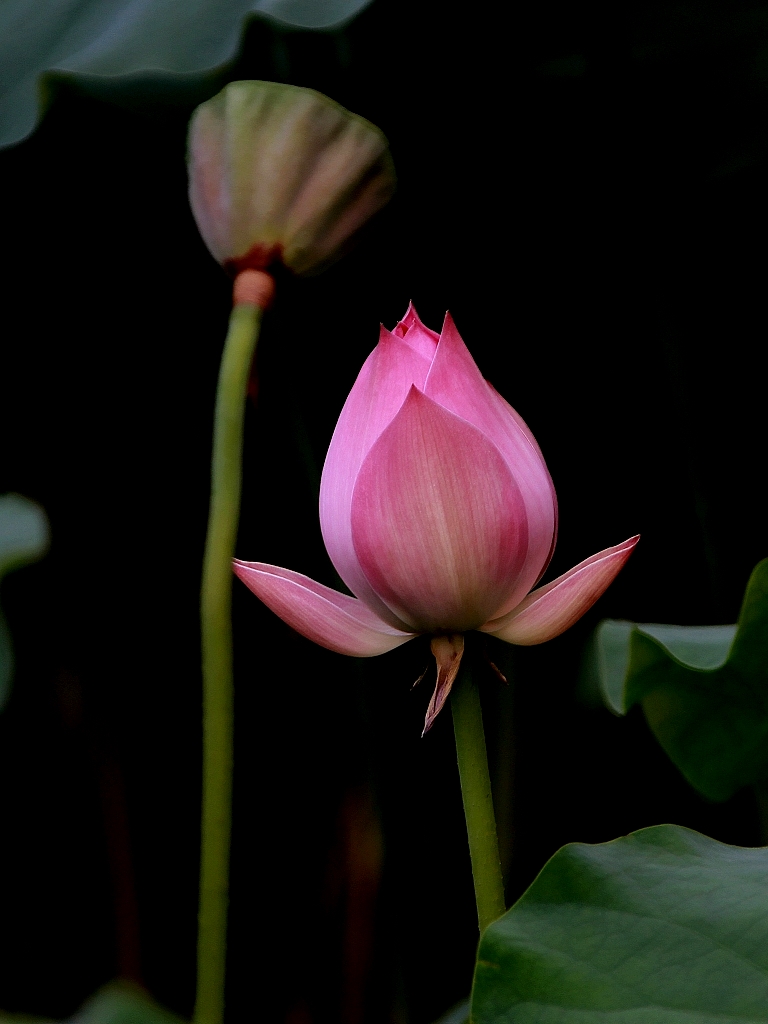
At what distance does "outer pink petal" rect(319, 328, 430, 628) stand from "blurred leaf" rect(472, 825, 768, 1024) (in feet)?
0.45

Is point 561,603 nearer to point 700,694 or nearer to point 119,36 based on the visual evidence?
point 700,694

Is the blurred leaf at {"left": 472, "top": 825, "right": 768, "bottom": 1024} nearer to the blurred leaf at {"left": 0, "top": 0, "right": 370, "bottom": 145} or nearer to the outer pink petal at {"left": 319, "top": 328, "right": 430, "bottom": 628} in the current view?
the outer pink petal at {"left": 319, "top": 328, "right": 430, "bottom": 628}

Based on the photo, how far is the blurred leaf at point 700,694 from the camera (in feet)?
1.91

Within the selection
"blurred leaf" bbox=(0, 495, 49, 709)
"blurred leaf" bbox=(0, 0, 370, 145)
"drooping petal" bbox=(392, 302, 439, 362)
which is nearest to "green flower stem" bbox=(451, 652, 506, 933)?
"drooping petal" bbox=(392, 302, 439, 362)

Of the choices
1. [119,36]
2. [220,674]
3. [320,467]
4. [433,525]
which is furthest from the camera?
[320,467]

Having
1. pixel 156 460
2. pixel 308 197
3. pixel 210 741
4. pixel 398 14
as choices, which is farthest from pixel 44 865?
pixel 398 14

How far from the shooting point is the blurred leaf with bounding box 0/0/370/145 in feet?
2.18

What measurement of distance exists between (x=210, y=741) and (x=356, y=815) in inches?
22.1

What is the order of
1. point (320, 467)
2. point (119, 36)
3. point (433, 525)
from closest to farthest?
point (433, 525), point (119, 36), point (320, 467)

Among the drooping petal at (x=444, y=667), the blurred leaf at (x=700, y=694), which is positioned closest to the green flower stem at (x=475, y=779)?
the drooping petal at (x=444, y=667)

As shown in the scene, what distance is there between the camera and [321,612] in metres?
0.38

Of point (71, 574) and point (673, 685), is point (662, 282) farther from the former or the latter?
point (71, 574)

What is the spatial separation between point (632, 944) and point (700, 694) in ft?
0.87

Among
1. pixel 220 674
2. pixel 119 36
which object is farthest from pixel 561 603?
pixel 119 36
